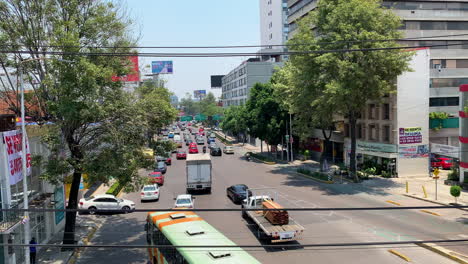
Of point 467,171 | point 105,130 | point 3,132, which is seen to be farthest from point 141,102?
point 467,171

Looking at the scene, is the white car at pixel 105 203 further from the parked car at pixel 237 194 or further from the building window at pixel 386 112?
the building window at pixel 386 112

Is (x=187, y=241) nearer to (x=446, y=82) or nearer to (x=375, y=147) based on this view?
(x=375, y=147)

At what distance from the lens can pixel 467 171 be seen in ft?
104

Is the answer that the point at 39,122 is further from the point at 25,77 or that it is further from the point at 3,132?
the point at 3,132

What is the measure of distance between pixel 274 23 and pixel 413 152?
3391 inches

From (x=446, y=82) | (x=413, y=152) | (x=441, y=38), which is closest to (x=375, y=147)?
(x=413, y=152)

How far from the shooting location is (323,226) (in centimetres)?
2222

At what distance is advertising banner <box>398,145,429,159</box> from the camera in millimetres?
38188

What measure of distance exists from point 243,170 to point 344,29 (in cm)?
2096

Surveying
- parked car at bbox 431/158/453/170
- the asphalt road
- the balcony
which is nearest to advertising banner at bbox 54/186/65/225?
the asphalt road

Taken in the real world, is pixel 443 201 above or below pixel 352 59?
below

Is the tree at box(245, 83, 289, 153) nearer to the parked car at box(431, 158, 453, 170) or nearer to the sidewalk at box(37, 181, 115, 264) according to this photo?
the parked car at box(431, 158, 453, 170)

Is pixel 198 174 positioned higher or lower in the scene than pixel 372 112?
lower

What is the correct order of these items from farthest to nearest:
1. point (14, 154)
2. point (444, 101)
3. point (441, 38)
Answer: point (441, 38)
point (444, 101)
point (14, 154)
